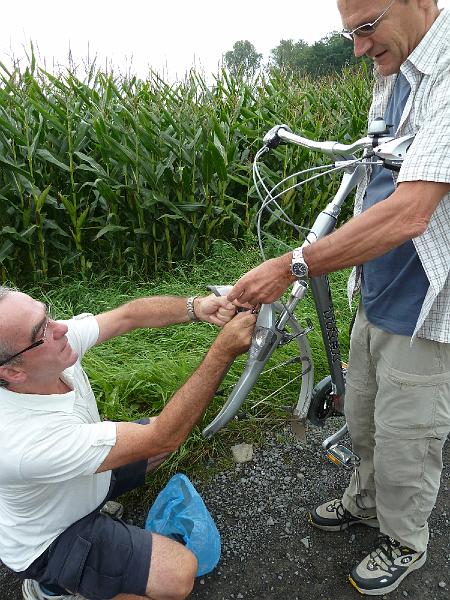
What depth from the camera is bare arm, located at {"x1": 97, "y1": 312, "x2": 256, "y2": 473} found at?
1.63m

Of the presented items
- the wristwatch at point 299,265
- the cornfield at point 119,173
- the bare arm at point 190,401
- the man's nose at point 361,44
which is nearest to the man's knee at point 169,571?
the bare arm at point 190,401

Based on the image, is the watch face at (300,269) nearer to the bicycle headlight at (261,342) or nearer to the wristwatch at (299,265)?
the wristwatch at (299,265)

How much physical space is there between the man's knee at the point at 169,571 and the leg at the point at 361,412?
32.8 inches

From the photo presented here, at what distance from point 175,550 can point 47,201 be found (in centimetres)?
305

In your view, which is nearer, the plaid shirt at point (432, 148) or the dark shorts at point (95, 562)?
the plaid shirt at point (432, 148)

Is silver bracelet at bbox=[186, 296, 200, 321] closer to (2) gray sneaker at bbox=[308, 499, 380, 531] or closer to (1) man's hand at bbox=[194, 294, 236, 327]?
(1) man's hand at bbox=[194, 294, 236, 327]

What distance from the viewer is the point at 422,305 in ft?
5.32

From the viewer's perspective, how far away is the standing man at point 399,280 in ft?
4.55

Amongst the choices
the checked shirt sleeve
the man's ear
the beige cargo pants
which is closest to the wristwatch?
the checked shirt sleeve

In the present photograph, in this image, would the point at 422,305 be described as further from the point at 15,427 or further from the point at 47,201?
the point at 47,201

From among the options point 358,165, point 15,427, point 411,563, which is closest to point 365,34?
point 358,165

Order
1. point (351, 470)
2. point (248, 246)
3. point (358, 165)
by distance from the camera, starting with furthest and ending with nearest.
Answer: point (248, 246), point (351, 470), point (358, 165)

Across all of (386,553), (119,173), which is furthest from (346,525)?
(119,173)

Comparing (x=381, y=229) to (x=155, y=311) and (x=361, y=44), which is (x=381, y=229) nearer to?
(x=361, y=44)
